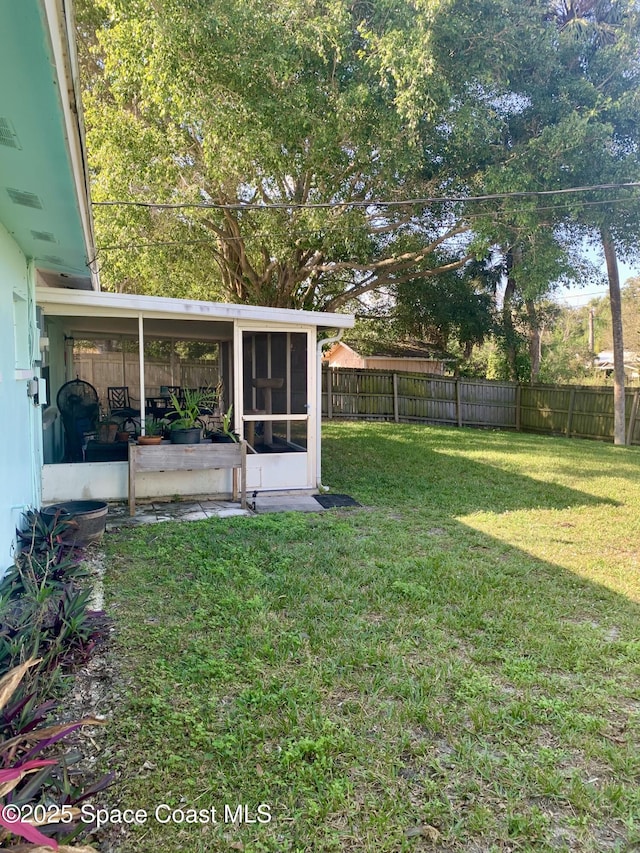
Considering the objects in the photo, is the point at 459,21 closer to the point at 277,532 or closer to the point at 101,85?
the point at 101,85

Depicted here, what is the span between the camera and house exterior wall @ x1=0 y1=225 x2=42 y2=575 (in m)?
3.28

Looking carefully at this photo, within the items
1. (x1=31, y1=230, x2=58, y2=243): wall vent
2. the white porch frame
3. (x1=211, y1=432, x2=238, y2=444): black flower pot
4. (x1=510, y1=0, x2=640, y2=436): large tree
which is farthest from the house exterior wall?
(x1=510, y1=0, x2=640, y2=436): large tree

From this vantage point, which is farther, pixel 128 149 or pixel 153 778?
pixel 128 149

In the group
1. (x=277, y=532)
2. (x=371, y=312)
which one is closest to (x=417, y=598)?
(x=277, y=532)

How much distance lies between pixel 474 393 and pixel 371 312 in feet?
16.1

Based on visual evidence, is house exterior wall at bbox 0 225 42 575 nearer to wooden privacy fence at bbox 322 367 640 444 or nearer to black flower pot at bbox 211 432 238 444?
black flower pot at bbox 211 432 238 444

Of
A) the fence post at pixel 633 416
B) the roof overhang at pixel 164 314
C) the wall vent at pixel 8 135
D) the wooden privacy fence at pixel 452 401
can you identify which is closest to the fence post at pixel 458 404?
the wooden privacy fence at pixel 452 401

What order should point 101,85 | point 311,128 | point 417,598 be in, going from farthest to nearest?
point 101,85, point 311,128, point 417,598

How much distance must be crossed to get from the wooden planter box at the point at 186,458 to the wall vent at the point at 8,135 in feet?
12.0

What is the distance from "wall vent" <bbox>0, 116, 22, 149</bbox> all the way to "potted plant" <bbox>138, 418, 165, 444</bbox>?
372 centimetres

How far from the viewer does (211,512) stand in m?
5.57

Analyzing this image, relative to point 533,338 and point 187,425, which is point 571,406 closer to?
point 533,338

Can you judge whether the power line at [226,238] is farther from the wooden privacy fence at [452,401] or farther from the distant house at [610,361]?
the distant house at [610,361]

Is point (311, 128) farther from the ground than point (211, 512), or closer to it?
farther from the ground
